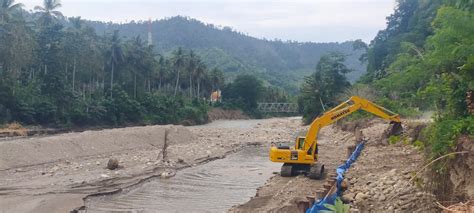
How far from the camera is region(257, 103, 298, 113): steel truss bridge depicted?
105m

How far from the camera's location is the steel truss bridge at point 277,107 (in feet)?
345

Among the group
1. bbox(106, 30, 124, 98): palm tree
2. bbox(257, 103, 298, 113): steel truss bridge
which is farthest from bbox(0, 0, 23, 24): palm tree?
bbox(257, 103, 298, 113): steel truss bridge

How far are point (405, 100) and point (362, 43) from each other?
197 ft

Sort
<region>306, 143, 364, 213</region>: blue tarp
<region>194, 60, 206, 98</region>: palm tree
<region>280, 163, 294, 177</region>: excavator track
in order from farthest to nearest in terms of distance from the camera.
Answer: <region>194, 60, 206, 98</region>: palm tree → <region>280, 163, 294, 177</region>: excavator track → <region>306, 143, 364, 213</region>: blue tarp

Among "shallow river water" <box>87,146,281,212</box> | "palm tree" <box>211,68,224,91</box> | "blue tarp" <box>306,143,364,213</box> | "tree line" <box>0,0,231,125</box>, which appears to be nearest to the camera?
"blue tarp" <box>306,143,364,213</box>

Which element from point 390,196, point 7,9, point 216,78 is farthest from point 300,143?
point 216,78

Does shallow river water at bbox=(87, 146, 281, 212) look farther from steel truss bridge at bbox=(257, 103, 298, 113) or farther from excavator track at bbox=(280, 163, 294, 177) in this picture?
steel truss bridge at bbox=(257, 103, 298, 113)

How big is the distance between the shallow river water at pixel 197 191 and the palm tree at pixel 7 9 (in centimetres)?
4038

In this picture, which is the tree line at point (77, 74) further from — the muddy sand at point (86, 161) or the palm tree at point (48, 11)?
the muddy sand at point (86, 161)

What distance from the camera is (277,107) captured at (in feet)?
349

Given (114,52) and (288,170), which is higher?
(114,52)

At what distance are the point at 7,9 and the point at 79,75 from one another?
51.2 ft

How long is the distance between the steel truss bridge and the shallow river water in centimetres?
7447

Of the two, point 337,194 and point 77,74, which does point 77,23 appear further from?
point 337,194
